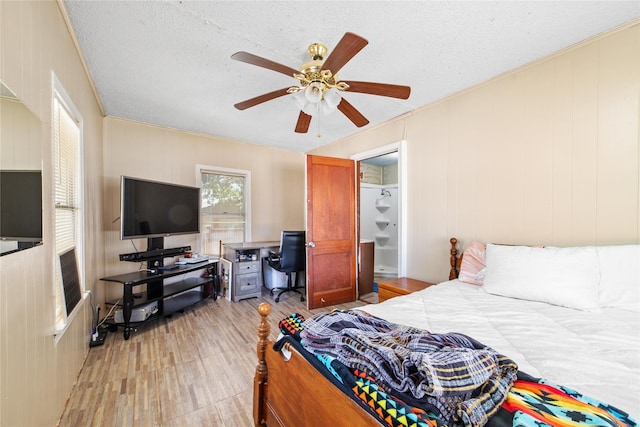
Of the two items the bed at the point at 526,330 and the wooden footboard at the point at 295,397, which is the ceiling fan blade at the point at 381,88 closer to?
the bed at the point at 526,330

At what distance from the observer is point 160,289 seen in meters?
2.91

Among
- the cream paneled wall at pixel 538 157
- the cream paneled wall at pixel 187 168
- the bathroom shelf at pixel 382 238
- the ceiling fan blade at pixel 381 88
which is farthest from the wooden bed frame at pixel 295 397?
the bathroom shelf at pixel 382 238

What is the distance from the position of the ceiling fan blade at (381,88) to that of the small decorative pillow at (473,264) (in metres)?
1.51

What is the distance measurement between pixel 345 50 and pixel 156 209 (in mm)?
2780

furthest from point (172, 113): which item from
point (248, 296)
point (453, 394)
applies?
point (453, 394)

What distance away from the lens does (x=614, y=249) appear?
1.55 m

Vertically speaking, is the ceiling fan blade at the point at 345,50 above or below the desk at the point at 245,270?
above

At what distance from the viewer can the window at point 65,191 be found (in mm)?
1584

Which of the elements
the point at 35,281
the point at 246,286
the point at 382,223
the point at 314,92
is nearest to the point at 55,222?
the point at 35,281

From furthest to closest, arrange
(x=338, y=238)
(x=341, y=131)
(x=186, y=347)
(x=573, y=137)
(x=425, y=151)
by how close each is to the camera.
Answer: (x=341, y=131)
(x=338, y=238)
(x=425, y=151)
(x=186, y=347)
(x=573, y=137)

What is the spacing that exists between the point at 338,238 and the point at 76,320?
8.92 ft

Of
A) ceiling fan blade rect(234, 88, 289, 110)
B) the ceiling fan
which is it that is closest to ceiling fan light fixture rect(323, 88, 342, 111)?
the ceiling fan

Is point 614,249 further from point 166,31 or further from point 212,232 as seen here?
point 212,232

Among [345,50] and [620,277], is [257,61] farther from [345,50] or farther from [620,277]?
[620,277]
